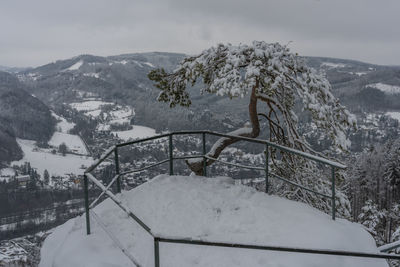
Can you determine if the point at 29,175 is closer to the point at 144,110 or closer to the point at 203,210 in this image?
the point at 144,110

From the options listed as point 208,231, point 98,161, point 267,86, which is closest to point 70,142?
point 267,86

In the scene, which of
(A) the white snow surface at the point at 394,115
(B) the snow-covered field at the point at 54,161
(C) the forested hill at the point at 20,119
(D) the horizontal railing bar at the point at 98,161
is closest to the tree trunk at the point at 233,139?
(D) the horizontal railing bar at the point at 98,161

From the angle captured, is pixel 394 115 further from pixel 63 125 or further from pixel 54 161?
pixel 63 125

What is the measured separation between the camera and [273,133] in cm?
849

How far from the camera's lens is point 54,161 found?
116 meters

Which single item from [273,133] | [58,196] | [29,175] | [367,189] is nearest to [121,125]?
[29,175]

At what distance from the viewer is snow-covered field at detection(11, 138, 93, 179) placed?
106 meters

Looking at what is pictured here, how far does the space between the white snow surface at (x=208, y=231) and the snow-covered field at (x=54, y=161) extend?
321 feet

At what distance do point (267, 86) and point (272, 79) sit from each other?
1.03ft

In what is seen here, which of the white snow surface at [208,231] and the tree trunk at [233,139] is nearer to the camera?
the white snow surface at [208,231]

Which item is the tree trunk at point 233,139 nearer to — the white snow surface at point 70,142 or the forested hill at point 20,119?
the white snow surface at point 70,142

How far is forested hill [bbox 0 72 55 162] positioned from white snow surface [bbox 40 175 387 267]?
138 meters

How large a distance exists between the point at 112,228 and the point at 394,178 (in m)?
35.6

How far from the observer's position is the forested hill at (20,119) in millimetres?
137250
